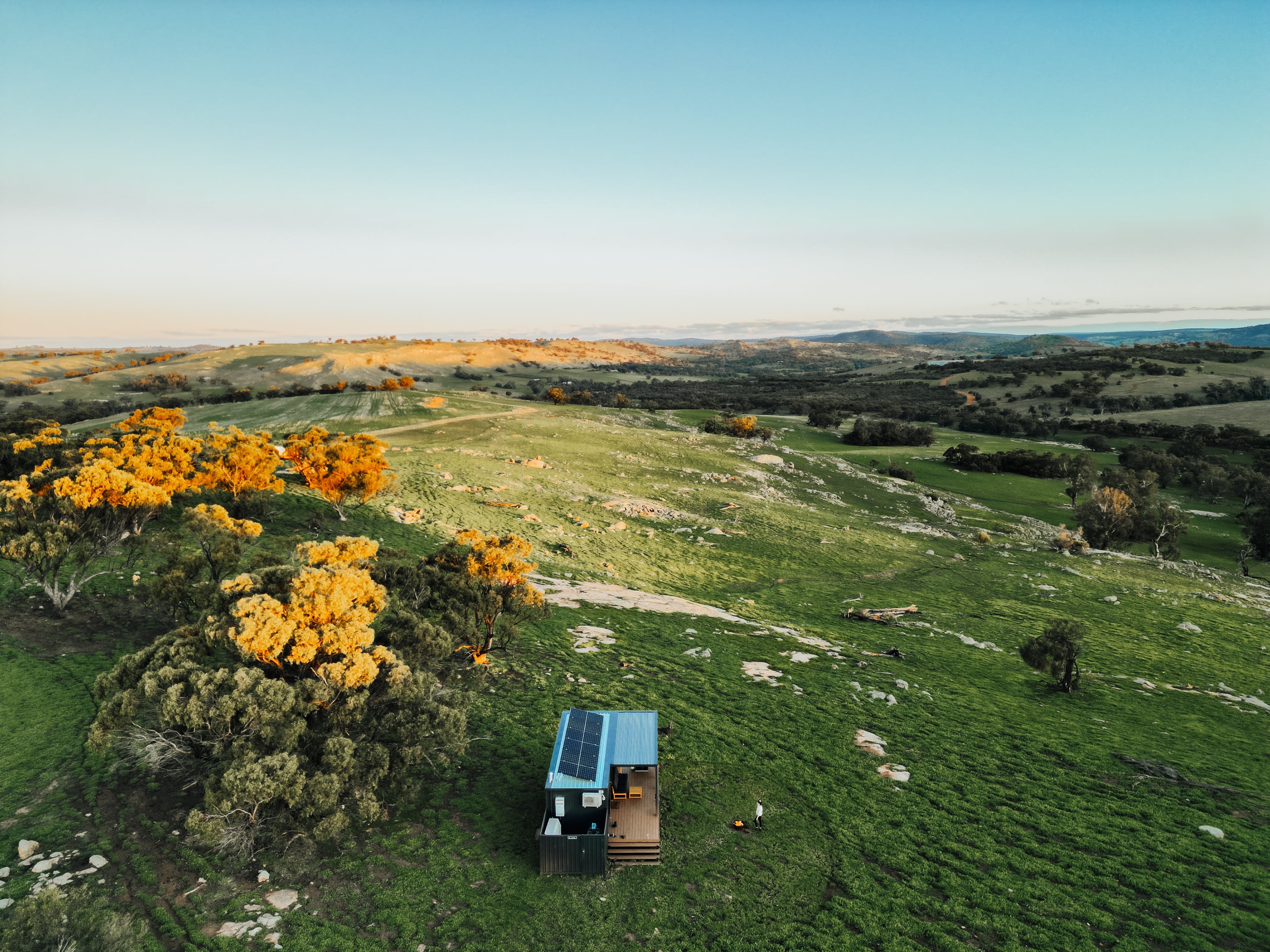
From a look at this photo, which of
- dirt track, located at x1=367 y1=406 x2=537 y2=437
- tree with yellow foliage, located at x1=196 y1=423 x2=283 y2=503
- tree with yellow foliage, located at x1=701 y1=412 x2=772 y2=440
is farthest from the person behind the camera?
tree with yellow foliage, located at x1=701 y1=412 x2=772 y2=440

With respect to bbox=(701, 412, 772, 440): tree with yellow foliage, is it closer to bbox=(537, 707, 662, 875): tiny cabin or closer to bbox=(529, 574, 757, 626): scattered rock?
bbox=(529, 574, 757, 626): scattered rock

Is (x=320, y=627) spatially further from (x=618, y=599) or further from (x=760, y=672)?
(x=618, y=599)

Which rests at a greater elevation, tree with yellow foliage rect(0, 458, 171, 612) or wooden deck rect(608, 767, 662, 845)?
tree with yellow foliage rect(0, 458, 171, 612)

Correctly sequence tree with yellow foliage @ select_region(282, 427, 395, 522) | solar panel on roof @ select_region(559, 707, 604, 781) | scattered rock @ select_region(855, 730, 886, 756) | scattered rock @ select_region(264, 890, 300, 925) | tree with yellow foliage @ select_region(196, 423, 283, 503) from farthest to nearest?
tree with yellow foliage @ select_region(282, 427, 395, 522), tree with yellow foliage @ select_region(196, 423, 283, 503), scattered rock @ select_region(855, 730, 886, 756), solar panel on roof @ select_region(559, 707, 604, 781), scattered rock @ select_region(264, 890, 300, 925)

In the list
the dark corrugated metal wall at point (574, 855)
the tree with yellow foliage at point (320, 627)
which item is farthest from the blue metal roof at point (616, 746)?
the tree with yellow foliage at point (320, 627)

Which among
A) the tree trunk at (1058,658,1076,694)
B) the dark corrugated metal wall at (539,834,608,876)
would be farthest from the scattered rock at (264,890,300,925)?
the tree trunk at (1058,658,1076,694)

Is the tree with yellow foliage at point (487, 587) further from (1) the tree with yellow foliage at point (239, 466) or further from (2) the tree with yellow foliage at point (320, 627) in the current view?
(1) the tree with yellow foliage at point (239, 466)
